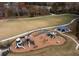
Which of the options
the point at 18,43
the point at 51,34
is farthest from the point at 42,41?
the point at 18,43

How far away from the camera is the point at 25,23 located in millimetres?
2793

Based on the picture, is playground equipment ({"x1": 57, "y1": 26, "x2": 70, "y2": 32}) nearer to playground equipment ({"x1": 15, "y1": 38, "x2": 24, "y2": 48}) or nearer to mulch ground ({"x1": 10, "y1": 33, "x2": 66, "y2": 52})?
mulch ground ({"x1": 10, "y1": 33, "x2": 66, "y2": 52})

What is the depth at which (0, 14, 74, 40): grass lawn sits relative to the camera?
2.78m

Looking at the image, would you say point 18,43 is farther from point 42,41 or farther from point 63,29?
point 63,29

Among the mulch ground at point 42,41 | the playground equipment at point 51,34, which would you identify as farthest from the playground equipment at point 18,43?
the playground equipment at point 51,34

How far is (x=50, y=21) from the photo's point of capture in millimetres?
2799

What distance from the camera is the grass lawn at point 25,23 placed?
278cm

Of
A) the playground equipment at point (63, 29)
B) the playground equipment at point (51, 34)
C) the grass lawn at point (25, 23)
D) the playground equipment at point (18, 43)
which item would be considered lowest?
the playground equipment at point (18, 43)

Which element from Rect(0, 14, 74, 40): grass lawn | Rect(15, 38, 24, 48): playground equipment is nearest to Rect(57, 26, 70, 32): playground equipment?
Rect(0, 14, 74, 40): grass lawn

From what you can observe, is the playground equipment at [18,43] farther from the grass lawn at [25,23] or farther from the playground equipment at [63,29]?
the playground equipment at [63,29]

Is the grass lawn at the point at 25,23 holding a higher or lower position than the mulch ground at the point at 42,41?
higher

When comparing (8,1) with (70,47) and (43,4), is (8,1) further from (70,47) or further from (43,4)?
(70,47)

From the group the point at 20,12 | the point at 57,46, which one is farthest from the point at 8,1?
the point at 57,46

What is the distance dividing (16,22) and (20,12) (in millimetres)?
91
